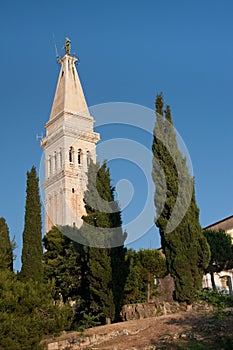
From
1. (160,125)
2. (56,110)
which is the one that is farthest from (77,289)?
(56,110)

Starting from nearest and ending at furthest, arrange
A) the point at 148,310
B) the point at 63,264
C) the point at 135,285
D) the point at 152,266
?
1. the point at 148,310
2. the point at 135,285
3. the point at 152,266
4. the point at 63,264

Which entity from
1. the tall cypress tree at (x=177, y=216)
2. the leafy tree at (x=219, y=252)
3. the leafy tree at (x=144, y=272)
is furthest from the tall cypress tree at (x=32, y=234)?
the leafy tree at (x=219, y=252)

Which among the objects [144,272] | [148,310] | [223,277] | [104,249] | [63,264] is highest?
[63,264]

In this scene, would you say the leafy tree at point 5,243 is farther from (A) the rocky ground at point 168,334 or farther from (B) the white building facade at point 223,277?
(B) the white building facade at point 223,277

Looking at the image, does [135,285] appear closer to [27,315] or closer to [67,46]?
[27,315]

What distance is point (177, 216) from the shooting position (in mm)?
22391

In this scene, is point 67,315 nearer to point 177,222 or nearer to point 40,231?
point 177,222

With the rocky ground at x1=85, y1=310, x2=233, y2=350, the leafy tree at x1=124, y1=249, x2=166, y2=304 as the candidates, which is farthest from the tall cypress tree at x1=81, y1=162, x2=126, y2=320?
the leafy tree at x1=124, y1=249, x2=166, y2=304

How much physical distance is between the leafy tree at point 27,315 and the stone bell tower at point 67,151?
114 feet

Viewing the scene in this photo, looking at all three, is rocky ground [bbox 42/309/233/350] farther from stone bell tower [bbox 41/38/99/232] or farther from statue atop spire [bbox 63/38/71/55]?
statue atop spire [bbox 63/38/71/55]

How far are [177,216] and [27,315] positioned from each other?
30.1 ft

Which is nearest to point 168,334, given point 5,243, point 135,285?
point 135,285

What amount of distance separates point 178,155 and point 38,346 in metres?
11.5

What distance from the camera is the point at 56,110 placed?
5556 cm
